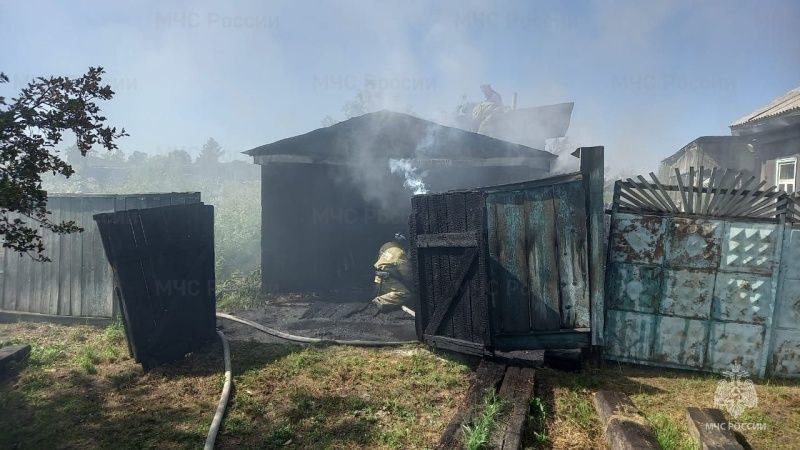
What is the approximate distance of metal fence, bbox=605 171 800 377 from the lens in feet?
17.5

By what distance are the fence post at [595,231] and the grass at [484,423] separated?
194 cm

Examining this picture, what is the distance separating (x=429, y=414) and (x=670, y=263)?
380cm

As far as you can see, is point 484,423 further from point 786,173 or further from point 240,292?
point 786,173

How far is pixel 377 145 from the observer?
11.2m

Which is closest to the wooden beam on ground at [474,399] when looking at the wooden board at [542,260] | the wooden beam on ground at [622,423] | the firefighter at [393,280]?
the wooden board at [542,260]

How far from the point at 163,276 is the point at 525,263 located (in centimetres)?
529

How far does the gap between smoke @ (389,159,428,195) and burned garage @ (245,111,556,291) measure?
0.09 ft

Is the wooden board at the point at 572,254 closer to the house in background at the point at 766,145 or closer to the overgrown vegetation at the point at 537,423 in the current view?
the overgrown vegetation at the point at 537,423

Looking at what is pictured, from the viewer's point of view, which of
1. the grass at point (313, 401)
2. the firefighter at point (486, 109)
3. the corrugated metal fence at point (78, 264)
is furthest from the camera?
the firefighter at point (486, 109)

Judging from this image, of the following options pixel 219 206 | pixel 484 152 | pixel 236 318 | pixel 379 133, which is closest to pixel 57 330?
pixel 236 318

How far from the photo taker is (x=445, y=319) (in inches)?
246

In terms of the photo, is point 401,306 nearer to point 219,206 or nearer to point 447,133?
point 447,133

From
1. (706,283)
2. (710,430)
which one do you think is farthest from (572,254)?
(710,430)

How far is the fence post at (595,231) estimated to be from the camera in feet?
18.1
